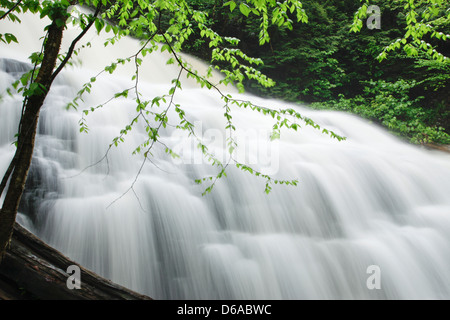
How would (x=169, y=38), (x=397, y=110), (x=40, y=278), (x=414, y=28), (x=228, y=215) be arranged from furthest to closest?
(x=397, y=110), (x=228, y=215), (x=414, y=28), (x=169, y=38), (x=40, y=278)

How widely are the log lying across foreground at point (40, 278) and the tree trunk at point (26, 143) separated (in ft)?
0.28

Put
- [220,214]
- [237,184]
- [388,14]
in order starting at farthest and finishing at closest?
[388,14], [237,184], [220,214]

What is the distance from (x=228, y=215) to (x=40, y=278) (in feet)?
8.12

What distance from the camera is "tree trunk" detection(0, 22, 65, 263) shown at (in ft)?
4.70

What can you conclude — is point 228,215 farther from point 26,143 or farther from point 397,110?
point 397,110

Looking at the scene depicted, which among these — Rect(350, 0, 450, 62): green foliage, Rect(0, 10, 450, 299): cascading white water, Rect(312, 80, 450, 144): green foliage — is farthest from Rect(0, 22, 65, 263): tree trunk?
Rect(312, 80, 450, 144): green foliage

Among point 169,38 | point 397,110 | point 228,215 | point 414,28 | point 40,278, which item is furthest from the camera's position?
point 397,110

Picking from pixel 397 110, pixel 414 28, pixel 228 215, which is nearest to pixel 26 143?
pixel 228 215

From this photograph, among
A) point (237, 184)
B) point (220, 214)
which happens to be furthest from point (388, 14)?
point (220, 214)

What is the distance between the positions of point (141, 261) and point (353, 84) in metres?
11.0

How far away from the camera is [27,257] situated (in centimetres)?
150

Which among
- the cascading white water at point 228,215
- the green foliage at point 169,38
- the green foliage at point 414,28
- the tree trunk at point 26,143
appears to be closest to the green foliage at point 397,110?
the cascading white water at point 228,215

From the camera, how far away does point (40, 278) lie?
1.45 metres
